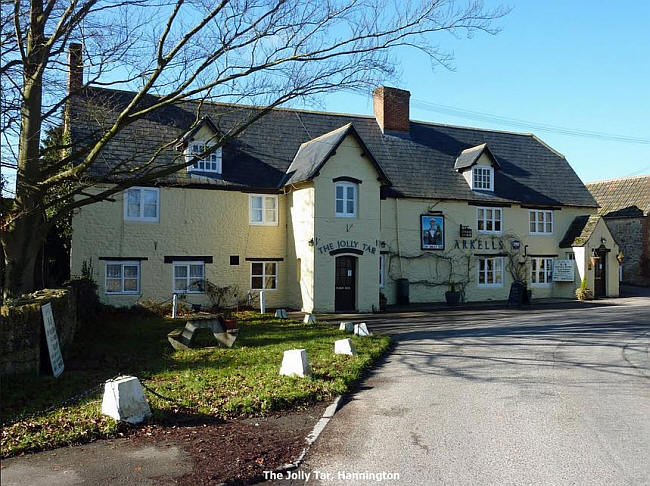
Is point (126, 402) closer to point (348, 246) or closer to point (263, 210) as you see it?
point (348, 246)

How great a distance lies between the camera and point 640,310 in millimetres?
23812

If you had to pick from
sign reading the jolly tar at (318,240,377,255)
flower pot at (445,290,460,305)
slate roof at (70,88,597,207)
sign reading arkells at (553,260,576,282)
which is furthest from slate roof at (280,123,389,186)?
sign reading arkells at (553,260,576,282)

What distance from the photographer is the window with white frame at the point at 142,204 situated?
23.0 meters

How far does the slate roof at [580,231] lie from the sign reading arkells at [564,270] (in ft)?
2.88

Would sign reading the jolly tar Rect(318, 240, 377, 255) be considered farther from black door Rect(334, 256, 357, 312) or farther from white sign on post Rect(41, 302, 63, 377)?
white sign on post Rect(41, 302, 63, 377)

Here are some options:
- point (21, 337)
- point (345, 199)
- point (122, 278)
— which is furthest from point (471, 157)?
point (21, 337)

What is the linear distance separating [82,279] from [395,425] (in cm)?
1548

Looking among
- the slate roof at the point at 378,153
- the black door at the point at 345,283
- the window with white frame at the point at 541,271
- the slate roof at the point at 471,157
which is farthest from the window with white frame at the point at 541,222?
the black door at the point at 345,283

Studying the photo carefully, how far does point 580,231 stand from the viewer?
100 feet

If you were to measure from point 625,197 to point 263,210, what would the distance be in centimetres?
2503

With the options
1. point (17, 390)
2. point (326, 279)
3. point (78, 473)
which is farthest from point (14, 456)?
point (326, 279)

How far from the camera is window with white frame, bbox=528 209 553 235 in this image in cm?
3033

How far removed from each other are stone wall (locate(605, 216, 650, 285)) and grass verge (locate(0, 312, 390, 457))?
2674 centimetres

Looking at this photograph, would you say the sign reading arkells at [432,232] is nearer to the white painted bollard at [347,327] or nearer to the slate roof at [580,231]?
the slate roof at [580,231]
